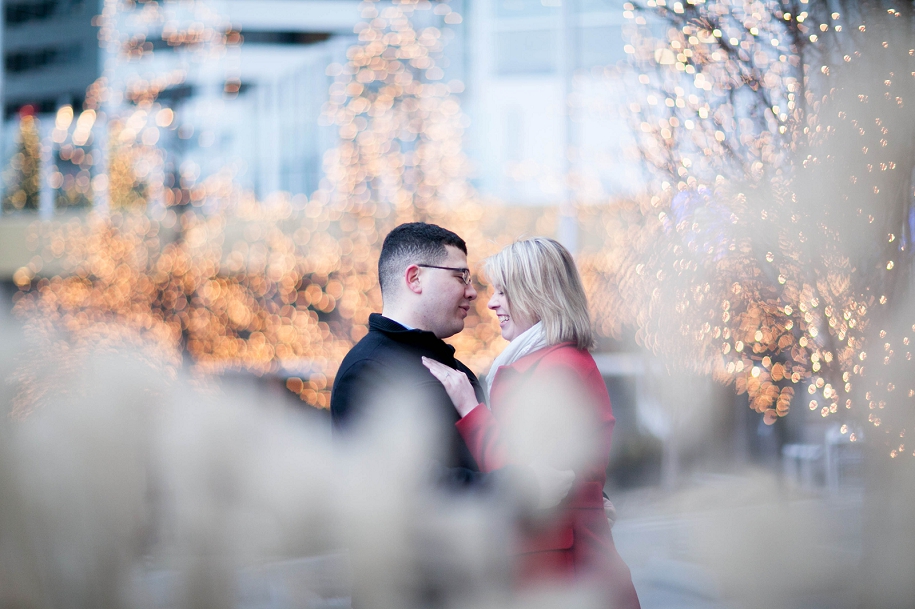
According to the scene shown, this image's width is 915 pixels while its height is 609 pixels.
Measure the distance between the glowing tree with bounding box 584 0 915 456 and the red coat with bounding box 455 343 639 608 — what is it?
1.10 meters

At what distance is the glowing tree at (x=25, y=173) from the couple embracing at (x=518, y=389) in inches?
586

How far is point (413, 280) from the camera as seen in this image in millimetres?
2408

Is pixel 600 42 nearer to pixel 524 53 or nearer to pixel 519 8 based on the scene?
pixel 524 53

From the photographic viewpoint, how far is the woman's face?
7.70 feet

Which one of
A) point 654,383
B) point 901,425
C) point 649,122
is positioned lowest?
point 654,383

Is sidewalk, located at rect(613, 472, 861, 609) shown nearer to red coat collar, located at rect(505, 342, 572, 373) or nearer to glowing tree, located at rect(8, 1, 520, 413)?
red coat collar, located at rect(505, 342, 572, 373)

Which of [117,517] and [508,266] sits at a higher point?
[508,266]

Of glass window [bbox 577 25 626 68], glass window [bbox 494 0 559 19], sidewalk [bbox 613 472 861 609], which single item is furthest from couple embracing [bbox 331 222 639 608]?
glass window [bbox 494 0 559 19]

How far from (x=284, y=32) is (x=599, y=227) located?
8.64 m

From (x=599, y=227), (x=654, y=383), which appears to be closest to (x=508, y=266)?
(x=654, y=383)

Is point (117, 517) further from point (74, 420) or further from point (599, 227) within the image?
point (599, 227)

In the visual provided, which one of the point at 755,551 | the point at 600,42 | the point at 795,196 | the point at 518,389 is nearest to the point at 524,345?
the point at 518,389

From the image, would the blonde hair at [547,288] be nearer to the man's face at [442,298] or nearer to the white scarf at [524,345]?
the white scarf at [524,345]

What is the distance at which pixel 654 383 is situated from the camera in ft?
24.1
